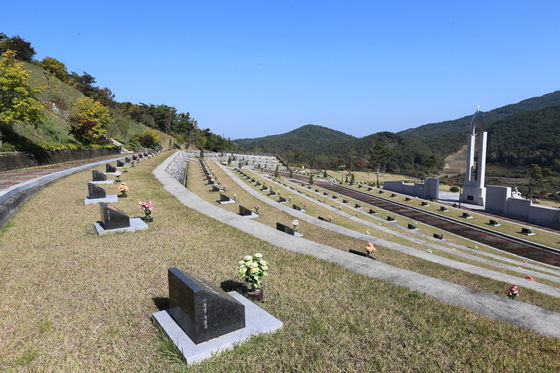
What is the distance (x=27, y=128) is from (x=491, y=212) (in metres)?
58.7

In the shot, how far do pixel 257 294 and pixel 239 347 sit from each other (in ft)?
4.65

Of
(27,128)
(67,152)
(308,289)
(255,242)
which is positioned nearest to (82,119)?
(27,128)

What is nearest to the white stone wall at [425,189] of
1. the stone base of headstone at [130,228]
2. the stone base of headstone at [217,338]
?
the stone base of headstone at [130,228]

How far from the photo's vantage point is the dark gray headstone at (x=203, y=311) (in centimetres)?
457

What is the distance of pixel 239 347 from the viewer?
4.56 meters

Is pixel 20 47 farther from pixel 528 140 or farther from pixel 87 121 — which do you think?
pixel 528 140

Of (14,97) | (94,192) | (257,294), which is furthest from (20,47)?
(257,294)

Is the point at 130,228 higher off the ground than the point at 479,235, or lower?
higher

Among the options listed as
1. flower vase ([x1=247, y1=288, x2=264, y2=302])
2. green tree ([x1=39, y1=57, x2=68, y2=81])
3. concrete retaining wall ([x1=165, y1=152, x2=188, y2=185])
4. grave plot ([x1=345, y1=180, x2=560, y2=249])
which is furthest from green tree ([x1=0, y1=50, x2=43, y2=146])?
green tree ([x1=39, y1=57, x2=68, y2=81])

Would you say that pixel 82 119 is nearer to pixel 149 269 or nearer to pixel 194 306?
pixel 149 269

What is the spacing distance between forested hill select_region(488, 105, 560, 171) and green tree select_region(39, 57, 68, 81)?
549 ft

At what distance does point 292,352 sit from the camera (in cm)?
442

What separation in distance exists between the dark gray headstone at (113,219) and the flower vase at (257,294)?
19.3 feet

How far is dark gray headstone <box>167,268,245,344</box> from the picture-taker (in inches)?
180
